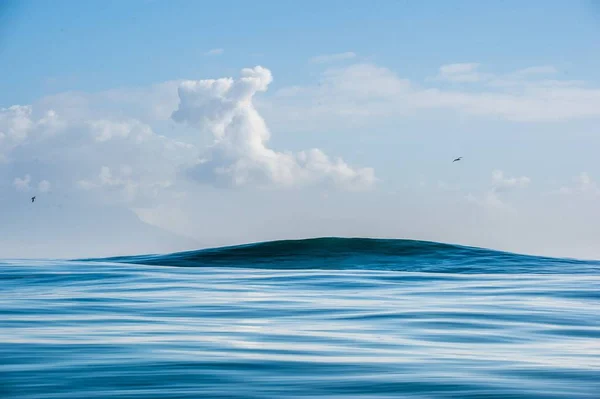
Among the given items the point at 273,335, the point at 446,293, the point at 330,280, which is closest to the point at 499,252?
the point at 330,280

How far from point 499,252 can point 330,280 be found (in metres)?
20.5

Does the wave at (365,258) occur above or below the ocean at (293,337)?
above

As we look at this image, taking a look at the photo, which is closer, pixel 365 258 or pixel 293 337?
pixel 293 337

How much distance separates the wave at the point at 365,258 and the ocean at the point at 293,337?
9631 millimetres

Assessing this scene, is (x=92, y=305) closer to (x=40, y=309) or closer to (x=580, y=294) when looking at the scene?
(x=40, y=309)

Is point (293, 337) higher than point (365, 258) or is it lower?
lower

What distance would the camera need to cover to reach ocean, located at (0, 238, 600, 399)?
7.66 m

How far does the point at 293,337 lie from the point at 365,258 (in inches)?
1120

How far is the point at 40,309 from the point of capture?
14117 millimetres

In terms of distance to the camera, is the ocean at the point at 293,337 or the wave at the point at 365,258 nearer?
→ the ocean at the point at 293,337

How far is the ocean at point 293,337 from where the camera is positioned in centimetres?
766

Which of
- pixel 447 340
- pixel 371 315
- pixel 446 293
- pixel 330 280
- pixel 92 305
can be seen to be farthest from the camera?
pixel 330 280

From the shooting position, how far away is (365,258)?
39.1 meters

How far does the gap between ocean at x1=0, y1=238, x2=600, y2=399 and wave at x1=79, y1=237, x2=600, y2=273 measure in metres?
9.63
